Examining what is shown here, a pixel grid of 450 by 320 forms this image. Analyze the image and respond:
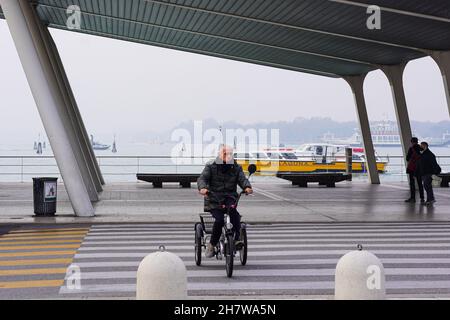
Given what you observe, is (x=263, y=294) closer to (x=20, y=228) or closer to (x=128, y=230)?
(x=128, y=230)

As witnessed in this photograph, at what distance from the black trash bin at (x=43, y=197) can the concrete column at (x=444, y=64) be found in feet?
48.8

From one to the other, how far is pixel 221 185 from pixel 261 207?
40.4 feet

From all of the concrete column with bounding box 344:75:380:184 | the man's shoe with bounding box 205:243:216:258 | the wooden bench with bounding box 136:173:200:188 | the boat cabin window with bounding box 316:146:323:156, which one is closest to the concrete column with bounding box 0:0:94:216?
the man's shoe with bounding box 205:243:216:258

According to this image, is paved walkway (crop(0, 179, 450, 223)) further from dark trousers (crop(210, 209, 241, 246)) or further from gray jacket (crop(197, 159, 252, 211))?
dark trousers (crop(210, 209, 241, 246))

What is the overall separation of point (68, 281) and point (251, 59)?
1074 inches

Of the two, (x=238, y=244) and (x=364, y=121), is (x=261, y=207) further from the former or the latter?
(x=364, y=121)

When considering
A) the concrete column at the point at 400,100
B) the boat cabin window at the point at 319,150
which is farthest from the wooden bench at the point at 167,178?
the boat cabin window at the point at 319,150

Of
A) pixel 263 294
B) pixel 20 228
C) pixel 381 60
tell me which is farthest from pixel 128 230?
pixel 381 60

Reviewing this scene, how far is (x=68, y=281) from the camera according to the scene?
10273mm

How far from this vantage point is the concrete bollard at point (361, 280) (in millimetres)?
7035

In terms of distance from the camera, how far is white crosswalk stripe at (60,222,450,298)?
9.77m

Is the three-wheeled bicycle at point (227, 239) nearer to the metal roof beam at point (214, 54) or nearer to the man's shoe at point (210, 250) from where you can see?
the man's shoe at point (210, 250)

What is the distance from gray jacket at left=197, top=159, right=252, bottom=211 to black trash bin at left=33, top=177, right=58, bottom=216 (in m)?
9.55

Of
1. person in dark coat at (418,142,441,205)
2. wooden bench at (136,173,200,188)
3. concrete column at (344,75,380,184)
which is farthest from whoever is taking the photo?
concrete column at (344,75,380,184)
